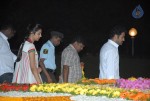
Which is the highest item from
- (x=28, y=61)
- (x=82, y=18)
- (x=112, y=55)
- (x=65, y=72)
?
(x=82, y=18)

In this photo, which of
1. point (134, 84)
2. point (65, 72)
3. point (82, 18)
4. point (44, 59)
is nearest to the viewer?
point (134, 84)

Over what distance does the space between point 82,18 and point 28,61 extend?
11370 millimetres

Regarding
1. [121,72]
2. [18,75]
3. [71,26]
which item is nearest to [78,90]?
[18,75]

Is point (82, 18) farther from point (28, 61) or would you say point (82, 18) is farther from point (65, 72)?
point (28, 61)

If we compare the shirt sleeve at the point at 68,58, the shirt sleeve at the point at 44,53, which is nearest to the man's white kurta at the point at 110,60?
the shirt sleeve at the point at 68,58

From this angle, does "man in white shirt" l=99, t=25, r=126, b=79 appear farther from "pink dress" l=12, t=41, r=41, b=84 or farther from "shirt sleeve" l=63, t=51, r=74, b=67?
"pink dress" l=12, t=41, r=41, b=84

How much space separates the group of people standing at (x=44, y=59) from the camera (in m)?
5.48

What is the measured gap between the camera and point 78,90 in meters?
4.79

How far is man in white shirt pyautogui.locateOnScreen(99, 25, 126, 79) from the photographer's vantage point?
601 cm

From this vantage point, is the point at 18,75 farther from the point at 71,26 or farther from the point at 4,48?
the point at 71,26

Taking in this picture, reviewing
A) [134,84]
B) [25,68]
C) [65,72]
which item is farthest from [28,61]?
[134,84]

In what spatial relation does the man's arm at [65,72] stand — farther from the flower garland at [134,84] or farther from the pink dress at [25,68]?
the pink dress at [25,68]

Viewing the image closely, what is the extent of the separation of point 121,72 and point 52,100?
29.7ft

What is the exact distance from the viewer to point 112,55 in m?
6.00
